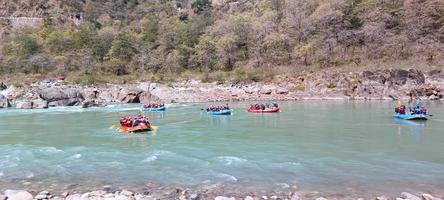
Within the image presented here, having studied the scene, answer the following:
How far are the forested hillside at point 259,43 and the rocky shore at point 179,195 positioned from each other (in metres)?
57.5

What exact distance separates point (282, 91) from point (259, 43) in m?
22.4

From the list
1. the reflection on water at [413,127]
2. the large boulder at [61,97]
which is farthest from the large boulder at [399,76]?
the large boulder at [61,97]

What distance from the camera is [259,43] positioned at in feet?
270

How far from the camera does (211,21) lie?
333ft

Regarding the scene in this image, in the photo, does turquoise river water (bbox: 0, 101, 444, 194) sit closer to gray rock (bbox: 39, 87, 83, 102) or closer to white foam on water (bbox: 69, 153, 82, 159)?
white foam on water (bbox: 69, 153, 82, 159)

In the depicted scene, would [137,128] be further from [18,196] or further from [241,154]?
[18,196]

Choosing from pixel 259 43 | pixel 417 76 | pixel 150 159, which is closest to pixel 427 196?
pixel 150 159

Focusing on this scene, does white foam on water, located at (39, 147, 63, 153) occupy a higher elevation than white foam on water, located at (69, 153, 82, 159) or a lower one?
higher

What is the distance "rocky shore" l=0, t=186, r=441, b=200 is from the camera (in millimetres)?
12816

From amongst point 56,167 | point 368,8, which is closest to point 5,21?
point 368,8

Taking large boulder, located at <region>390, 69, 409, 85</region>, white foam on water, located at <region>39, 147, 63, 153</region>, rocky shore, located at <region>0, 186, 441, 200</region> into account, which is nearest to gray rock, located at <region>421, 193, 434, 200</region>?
rocky shore, located at <region>0, 186, 441, 200</region>

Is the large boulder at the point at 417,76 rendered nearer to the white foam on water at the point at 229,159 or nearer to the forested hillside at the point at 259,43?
the forested hillside at the point at 259,43

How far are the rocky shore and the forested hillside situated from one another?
189 ft

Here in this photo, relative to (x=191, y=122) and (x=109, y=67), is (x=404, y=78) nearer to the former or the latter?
(x=191, y=122)
